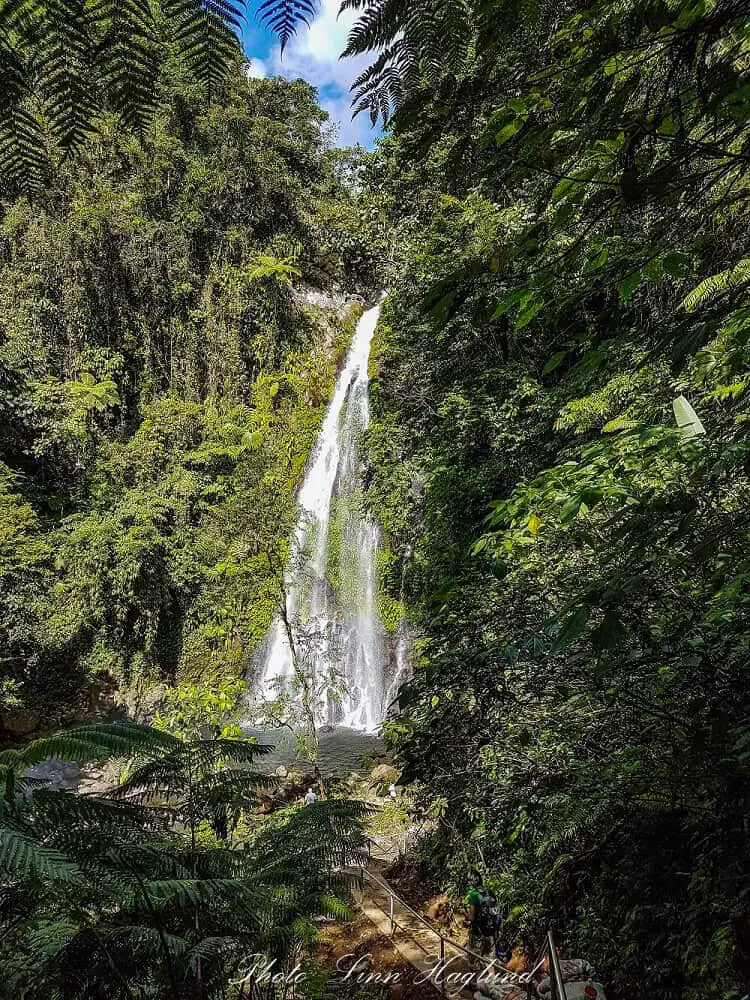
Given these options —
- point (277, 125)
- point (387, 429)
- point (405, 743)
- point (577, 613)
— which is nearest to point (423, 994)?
point (405, 743)

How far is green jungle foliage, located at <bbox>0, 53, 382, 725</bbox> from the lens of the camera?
11273 mm

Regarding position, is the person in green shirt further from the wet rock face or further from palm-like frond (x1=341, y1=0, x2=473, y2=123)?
the wet rock face

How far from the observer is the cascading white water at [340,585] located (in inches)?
401

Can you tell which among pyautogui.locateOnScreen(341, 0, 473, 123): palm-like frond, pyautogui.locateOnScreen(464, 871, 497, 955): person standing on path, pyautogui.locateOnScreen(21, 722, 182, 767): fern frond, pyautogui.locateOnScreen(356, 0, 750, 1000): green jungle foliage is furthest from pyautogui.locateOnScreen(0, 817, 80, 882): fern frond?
pyautogui.locateOnScreen(464, 871, 497, 955): person standing on path

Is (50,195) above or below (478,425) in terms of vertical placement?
above

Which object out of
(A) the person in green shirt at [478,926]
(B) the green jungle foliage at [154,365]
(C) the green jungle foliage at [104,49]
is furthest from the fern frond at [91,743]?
(B) the green jungle foliage at [154,365]

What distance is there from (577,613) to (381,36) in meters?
1.32

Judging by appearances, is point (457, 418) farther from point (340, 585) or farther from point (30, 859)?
point (30, 859)

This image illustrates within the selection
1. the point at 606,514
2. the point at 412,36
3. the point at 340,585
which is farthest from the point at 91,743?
the point at 340,585

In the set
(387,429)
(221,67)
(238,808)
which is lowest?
(238,808)

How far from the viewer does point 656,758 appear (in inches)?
98.6

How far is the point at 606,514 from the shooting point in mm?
3727

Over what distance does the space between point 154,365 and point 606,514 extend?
1327 cm

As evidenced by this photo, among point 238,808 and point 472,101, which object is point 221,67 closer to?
point 472,101
